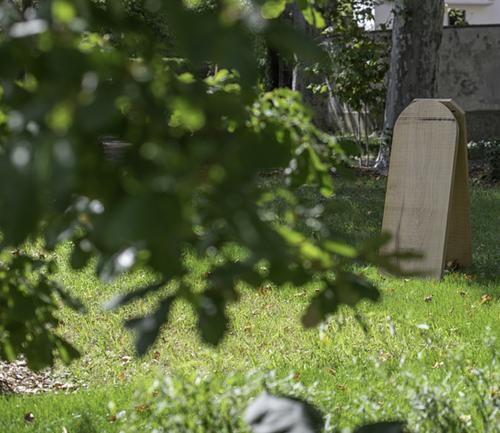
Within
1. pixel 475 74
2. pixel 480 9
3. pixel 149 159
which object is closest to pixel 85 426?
pixel 149 159

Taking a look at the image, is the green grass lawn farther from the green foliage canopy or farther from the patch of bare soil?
the green foliage canopy

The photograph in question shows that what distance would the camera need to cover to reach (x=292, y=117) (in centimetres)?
219

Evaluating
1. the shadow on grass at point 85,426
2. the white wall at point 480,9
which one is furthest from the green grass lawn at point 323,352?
the white wall at point 480,9

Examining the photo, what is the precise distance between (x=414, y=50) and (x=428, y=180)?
7.09 metres

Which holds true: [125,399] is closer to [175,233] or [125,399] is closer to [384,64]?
[175,233]

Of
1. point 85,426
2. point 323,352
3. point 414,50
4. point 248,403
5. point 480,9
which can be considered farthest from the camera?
point 480,9

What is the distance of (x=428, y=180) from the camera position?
662cm

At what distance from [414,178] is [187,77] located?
5053 millimetres

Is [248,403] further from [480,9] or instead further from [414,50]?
[480,9]

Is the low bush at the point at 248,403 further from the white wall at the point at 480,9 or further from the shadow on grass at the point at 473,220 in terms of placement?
the white wall at the point at 480,9

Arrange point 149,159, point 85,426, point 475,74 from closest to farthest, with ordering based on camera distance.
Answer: point 149,159 < point 85,426 < point 475,74

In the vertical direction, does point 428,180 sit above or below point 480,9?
below

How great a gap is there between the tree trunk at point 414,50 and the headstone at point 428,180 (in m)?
6.78

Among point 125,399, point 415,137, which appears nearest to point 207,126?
point 125,399
